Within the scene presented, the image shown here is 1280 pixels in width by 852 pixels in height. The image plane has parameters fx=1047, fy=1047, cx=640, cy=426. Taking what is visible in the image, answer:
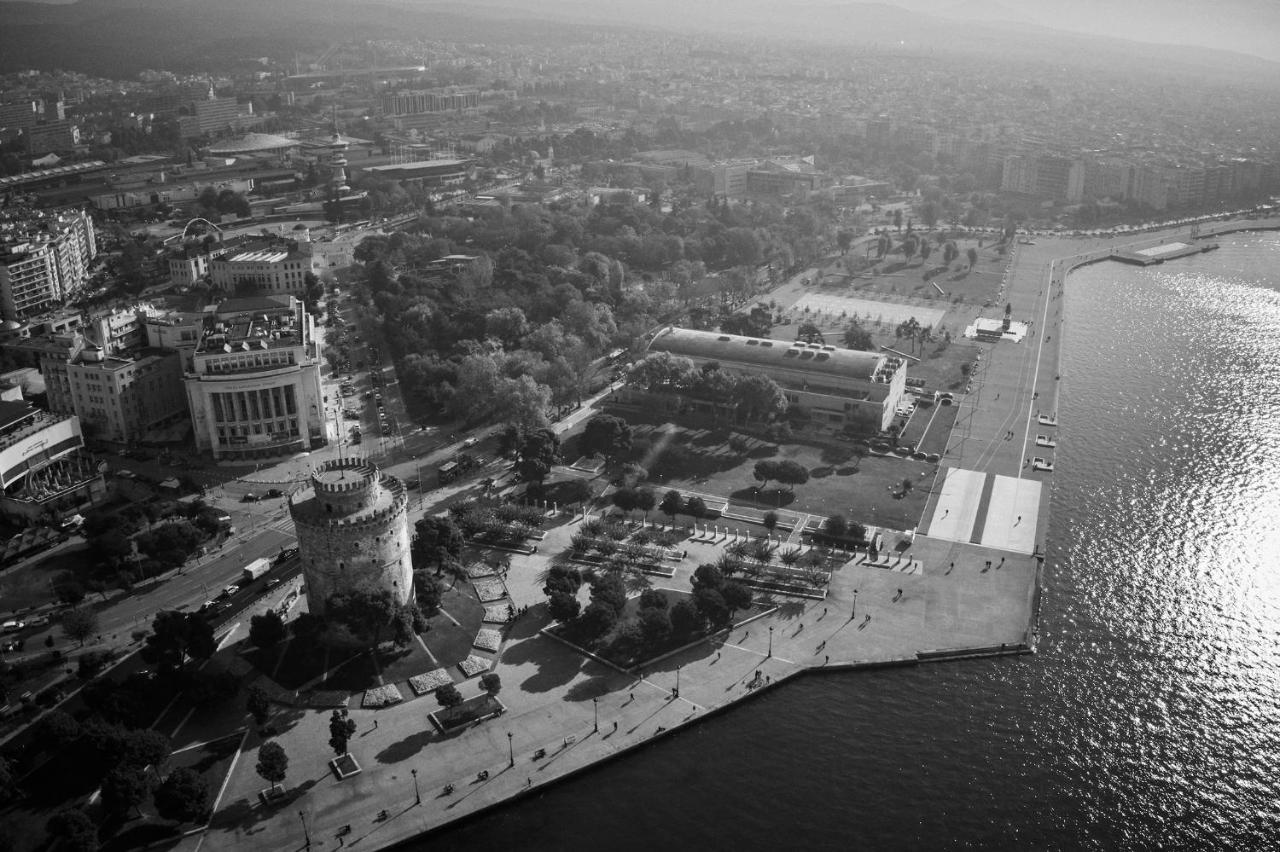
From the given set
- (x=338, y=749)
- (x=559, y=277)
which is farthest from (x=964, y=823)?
(x=559, y=277)

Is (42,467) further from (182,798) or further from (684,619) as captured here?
(684,619)

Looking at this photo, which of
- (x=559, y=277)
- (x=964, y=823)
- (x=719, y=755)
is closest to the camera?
(x=964, y=823)

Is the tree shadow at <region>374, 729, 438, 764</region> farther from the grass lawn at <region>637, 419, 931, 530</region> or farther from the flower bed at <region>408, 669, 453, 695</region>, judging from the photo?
the grass lawn at <region>637, 419, 931, 530</region>

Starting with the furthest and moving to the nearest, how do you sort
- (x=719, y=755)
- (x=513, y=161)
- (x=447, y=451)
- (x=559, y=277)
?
Answer: 1. (x=513, y=161)
2. (x=559, y=277)
3. (x=447, y=451)
4. (x=719, y=755)

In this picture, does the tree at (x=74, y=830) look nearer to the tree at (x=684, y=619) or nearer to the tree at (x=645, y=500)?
the tree at (x=684, y=619)

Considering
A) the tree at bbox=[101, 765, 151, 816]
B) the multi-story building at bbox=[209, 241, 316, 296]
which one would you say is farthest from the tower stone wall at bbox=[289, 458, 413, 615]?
the multi-story building at bbox=[209, 241, 316, 296]

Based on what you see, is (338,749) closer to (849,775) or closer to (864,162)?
(849,775)
